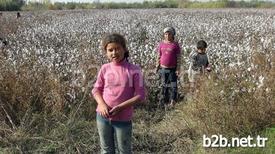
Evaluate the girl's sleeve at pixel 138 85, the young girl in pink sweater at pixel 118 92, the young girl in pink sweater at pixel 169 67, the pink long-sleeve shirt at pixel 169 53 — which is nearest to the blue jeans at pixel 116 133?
the young girl in pink sweater at pixel 118 92

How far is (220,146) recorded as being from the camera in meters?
4.68

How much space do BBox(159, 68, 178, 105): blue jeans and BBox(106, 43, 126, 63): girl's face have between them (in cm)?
305

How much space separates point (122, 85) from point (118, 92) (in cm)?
7

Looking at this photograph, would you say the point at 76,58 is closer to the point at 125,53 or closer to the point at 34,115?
the point at 34,115

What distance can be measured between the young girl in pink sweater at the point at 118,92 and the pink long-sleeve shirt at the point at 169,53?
9.72 feet

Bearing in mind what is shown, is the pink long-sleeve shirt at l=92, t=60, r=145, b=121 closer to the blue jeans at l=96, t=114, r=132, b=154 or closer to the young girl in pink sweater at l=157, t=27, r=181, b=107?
the blue jeans at l=96, t=114, r=132, b=154

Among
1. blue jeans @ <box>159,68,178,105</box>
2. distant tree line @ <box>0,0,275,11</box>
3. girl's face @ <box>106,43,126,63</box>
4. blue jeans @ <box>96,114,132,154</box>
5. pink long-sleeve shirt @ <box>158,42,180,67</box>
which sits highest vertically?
girl's face @ <box>106,43,126,63</box>

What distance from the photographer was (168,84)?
6.84 m

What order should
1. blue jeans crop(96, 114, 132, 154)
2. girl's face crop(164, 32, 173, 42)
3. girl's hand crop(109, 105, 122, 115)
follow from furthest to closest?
girl's face crop(164, 32, 173, 42) < blue jeans crop(96, 114, 132, 154) < girl's hand crop(109, 105, 122, 115)

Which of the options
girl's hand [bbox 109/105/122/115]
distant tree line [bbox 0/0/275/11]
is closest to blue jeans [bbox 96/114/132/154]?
girl's hand [bbox 109/105/122/115]

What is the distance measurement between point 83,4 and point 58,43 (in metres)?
51.8

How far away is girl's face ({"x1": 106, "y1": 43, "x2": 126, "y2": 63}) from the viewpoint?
3697 millimetres

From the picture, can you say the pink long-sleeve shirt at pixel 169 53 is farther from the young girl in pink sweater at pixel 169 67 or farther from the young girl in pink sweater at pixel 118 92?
the young girl in pink sweater at pixel 118 92

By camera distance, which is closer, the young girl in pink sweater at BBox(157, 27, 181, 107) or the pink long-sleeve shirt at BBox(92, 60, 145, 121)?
the pink long-sleeve shirt at BBox(92, 60, 145, 121)
